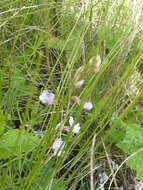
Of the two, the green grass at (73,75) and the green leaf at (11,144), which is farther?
the green grass at (73,75)

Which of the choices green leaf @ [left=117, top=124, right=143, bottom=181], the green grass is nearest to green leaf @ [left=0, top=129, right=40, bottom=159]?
the green grass

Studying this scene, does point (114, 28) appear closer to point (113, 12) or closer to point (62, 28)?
point (113, 12)

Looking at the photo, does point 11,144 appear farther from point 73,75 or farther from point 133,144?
point 73,75

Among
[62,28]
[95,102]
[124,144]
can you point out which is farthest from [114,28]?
[124,144]

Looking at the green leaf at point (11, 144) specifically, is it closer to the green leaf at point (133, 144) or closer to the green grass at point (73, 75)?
the green grass at point (73, 75)

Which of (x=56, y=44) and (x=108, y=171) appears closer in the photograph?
(x=108, y=171)

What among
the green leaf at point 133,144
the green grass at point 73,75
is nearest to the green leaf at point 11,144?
the green grass at point 73,75

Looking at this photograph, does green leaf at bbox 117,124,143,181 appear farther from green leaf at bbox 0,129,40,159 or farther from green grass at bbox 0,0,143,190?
green leaf at bbox 0,129,40,159

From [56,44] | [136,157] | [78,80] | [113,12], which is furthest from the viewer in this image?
[113,12]

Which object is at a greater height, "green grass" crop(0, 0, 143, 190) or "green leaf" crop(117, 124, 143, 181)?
"green grass" crop(0, 0, 143, 190)
